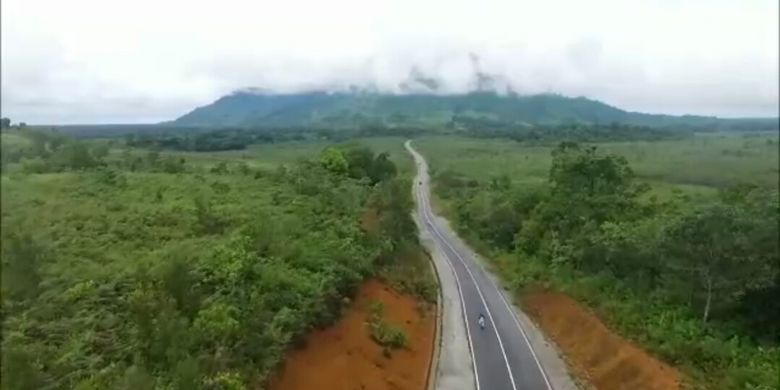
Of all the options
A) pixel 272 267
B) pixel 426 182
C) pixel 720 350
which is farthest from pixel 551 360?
pixel 426 182

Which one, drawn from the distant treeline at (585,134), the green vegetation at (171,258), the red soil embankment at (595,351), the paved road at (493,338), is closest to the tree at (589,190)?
the paved road at (493,338)

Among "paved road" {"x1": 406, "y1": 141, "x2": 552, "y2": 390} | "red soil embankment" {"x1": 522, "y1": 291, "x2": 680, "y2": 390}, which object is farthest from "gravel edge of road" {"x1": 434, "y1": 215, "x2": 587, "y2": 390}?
"red soil embankment" {"x1": 522, "y1": 291, "x2": 680, "y2": 390}

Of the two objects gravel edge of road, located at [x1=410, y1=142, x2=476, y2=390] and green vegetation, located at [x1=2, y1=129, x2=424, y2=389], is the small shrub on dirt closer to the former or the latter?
green vegetation, located at [x1=2, y1=129, x2=424, y2=389]

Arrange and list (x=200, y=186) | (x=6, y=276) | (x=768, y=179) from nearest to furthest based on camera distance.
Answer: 1. (x=6, y=276)
2. (x=200, y=186)
3. (x=768, y=179)

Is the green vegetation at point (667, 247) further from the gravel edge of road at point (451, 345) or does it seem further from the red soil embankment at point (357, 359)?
the red soil embankment at point (357, 359)

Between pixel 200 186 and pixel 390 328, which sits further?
pixel 200 186

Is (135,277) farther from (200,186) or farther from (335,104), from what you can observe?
(335,104)
